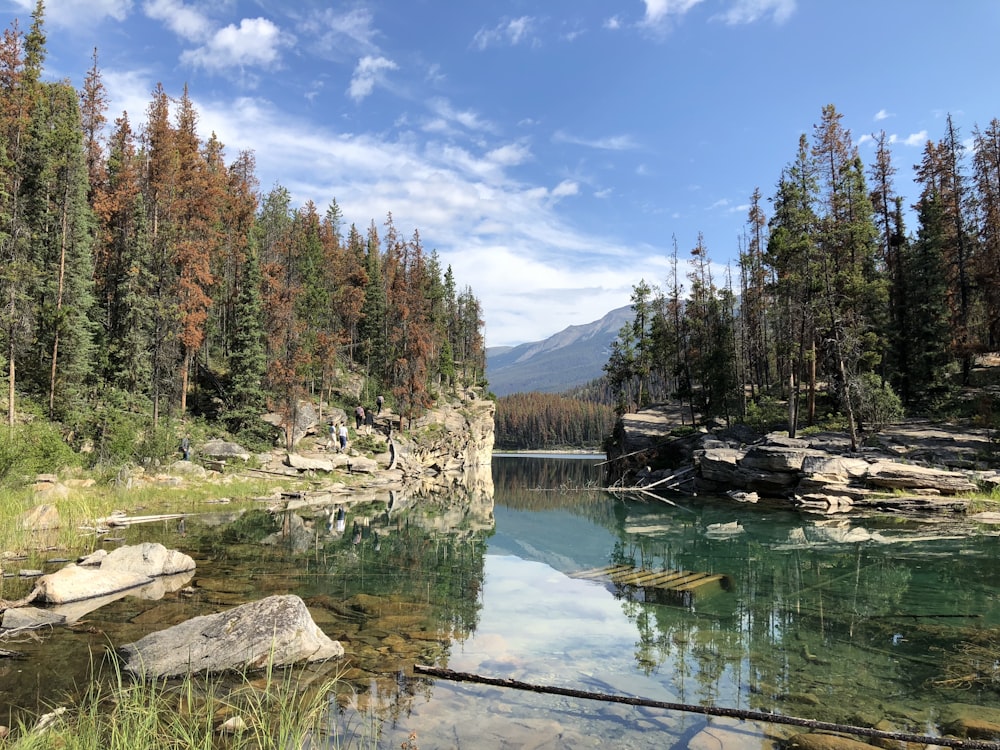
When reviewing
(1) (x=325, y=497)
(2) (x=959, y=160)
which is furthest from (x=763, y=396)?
(1) (x=325, y=497)

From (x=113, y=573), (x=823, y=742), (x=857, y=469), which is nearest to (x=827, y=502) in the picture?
(x=857, y=469)

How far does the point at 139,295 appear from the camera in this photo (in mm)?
34438

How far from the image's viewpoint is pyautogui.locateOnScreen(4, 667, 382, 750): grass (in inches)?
177

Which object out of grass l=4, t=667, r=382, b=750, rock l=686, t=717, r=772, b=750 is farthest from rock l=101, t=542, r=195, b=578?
rock l=686, t=717, r=772, b=750

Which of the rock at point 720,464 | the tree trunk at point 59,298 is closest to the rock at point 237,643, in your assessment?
the tree trunk at point 59,298

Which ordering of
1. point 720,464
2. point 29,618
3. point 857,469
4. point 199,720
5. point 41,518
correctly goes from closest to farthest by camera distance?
1. point 199,720
2. point 29,618
3. point 41,518
4. point 857,469
5. point 720,464

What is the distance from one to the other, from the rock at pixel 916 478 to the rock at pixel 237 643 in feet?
92.6

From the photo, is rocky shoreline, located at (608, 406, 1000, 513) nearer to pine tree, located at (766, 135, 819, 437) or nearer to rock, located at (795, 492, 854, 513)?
rock, located at (795, 492, 854, 513)

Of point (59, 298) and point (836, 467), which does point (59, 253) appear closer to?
point (59, 298)

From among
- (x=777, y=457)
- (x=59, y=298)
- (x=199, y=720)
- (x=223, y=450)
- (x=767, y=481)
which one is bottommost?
(x=767, y=481)

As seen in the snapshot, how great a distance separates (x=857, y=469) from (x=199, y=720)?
101 feet

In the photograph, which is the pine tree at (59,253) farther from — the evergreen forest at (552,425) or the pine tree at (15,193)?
the evergreen forest at (552,425)

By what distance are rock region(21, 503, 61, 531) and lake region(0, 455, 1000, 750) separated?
5.08 ft

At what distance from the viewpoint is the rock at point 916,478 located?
2580cm
